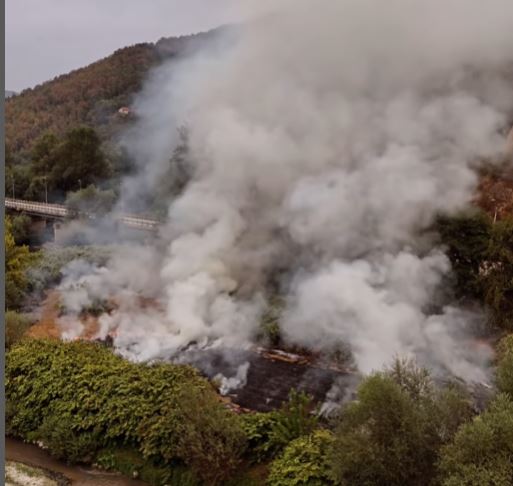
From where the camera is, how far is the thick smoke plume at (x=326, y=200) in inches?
551

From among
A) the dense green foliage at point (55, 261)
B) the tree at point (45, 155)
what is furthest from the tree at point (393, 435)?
the tree at point (45, 155)

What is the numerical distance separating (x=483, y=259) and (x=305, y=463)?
8.65m

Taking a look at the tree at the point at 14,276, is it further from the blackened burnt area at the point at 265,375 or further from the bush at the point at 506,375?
the bush at the point at 506,375

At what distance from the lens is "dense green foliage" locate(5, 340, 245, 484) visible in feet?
31.8

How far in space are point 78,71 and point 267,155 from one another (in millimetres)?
41294

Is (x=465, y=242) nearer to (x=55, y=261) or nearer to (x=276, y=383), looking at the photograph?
(x=276, y=383)

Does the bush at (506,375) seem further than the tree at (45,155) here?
No

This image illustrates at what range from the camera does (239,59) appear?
22.1 m

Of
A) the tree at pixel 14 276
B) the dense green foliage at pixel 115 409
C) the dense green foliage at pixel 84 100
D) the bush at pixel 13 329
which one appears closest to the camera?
the dense green foliage at pixel 115 409

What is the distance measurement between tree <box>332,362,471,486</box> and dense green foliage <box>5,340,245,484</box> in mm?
2144

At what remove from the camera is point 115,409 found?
10.9 m

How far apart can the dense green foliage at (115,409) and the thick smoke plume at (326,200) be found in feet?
6.31

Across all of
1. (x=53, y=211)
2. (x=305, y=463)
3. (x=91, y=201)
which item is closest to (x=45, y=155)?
(x=53, y=211)

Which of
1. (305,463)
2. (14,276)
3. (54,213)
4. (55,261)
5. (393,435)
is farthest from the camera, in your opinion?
(54,213)
